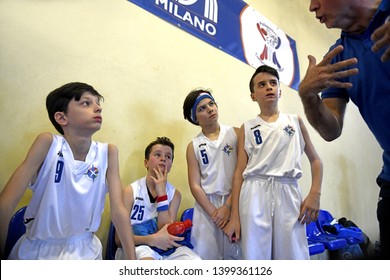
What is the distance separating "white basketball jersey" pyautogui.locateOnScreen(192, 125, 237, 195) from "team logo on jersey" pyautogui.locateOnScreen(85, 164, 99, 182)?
0.48 metres

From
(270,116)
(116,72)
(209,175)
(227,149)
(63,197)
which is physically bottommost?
(63,197)

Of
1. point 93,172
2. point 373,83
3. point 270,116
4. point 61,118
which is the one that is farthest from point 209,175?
point 373,83

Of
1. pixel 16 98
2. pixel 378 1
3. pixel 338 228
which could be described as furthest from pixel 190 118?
pixel 338 228

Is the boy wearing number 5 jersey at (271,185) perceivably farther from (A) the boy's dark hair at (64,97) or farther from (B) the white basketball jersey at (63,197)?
(A) the boy's dark hair at (64,97)

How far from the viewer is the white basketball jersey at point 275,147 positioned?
112 centimetres

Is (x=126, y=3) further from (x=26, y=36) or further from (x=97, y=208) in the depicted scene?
(x=97, y=208)

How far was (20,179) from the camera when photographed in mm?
775

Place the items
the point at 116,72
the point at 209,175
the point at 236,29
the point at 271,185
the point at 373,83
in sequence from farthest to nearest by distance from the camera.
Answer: the point at 236,29 < the point at 116,72 < the point at 209,175 < the point at 271,185 < the point at 373,83

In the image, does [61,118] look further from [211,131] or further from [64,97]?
[211,131]

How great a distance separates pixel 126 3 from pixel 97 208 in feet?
3.34

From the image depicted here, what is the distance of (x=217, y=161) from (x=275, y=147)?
0.82 feet

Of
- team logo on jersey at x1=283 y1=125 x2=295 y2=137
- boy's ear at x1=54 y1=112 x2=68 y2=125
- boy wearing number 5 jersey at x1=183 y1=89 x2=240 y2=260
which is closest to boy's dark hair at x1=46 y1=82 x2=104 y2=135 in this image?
boy's ear at x1=54 y1=112 x2=68 y2=125

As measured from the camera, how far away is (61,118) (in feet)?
3.01

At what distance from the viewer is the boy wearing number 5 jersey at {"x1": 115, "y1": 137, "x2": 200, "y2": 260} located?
40.3 inches
